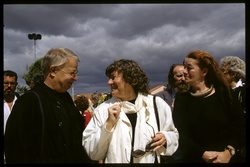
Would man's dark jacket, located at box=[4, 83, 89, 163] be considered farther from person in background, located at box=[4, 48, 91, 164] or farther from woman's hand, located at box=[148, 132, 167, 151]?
woman's hand, located at box=[148, 132, 167, 151]

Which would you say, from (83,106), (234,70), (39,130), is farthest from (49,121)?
(234,70)

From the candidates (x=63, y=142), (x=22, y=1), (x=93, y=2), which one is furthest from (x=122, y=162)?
(x=22, y=1)

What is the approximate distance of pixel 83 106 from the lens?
2.83 m

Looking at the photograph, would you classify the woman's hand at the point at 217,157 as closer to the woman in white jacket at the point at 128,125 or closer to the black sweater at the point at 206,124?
the black sweater at the point at 206,124

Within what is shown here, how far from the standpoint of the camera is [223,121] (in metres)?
2.63

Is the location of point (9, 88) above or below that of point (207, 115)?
above

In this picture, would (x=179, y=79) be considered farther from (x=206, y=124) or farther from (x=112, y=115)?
(x=112, y=115)

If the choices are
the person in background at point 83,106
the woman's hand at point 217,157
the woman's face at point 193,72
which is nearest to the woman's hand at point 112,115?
the person in background at point 83,106

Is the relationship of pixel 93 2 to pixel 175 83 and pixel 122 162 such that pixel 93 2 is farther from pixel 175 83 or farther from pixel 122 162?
pixel 122 162

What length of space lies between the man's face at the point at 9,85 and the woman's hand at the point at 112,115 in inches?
40.5

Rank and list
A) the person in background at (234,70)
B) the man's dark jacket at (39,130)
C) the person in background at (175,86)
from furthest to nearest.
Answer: the person in background at (234,70) < the person in background at (175,86) < the man's dark jacket at (39,130)

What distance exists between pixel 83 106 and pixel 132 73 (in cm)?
59

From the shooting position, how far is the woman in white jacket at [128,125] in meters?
2.49

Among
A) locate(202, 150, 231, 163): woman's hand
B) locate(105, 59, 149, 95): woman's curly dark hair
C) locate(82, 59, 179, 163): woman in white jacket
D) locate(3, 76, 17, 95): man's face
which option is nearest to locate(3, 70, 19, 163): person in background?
locate(3, 76, 17, 95): man's face
